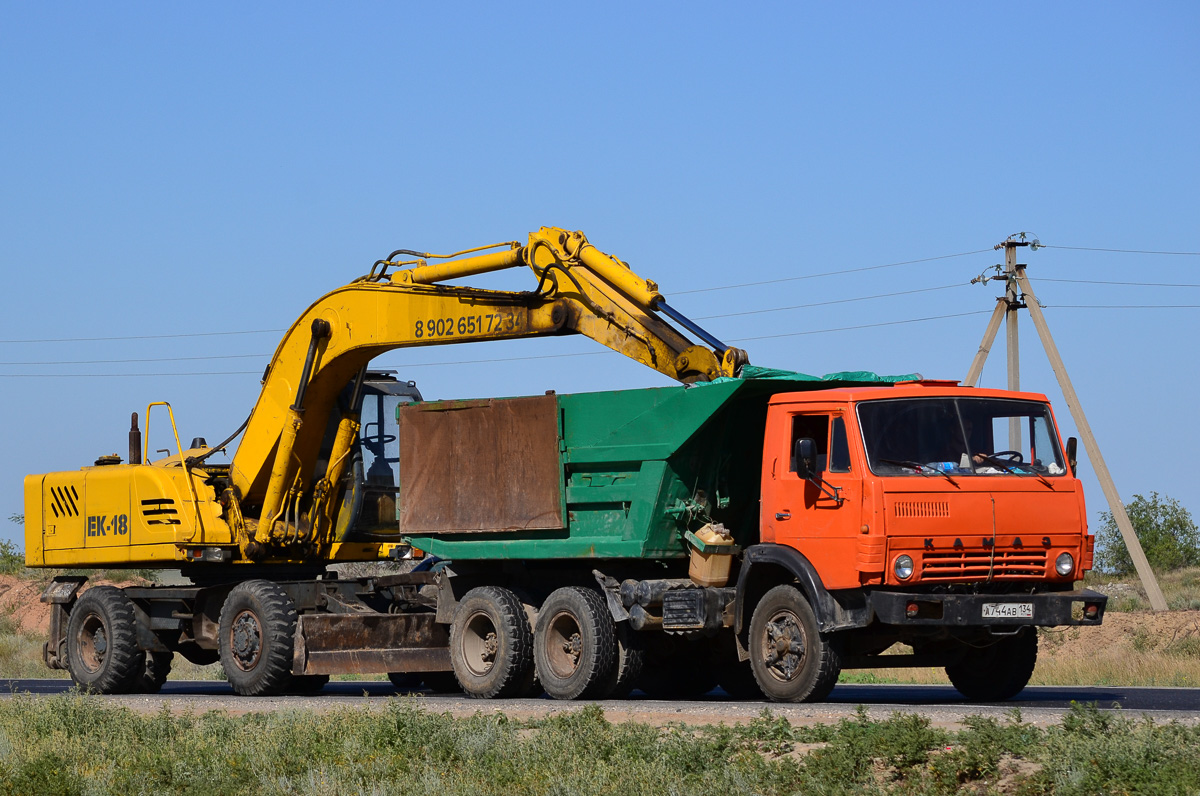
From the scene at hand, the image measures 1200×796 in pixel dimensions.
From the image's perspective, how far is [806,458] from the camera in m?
13.8

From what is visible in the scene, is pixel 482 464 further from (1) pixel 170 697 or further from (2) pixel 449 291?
(1) pixel 170 697

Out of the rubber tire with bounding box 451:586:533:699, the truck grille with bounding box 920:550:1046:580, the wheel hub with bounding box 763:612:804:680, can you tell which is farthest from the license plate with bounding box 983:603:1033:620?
the rubber tire with bounding box 451:586:533:699

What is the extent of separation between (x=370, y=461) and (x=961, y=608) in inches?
368

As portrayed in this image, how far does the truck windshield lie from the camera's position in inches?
544

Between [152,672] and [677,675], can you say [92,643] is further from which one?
[677,675]

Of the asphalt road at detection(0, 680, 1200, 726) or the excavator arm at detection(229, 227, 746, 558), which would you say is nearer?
the asphalt road at detection(0, 680, 1200, 726)

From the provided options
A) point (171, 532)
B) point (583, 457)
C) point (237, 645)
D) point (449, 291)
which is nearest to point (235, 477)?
point (171, 532)

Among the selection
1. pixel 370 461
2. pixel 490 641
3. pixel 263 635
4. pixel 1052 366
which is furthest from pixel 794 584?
pixel 1052 366

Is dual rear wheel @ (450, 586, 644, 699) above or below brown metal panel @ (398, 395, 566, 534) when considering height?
below

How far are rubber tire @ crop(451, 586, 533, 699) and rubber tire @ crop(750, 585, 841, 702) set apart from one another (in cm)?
287

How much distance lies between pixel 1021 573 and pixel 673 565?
358 centimetres

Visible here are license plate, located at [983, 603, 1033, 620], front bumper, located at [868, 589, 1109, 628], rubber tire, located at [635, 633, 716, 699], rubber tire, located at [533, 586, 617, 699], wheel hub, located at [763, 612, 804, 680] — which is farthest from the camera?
rubber tire, located at [635, 633, 716, 699]

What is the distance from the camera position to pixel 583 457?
16.0m

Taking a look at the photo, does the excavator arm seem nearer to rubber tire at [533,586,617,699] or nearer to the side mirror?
the side mirror
